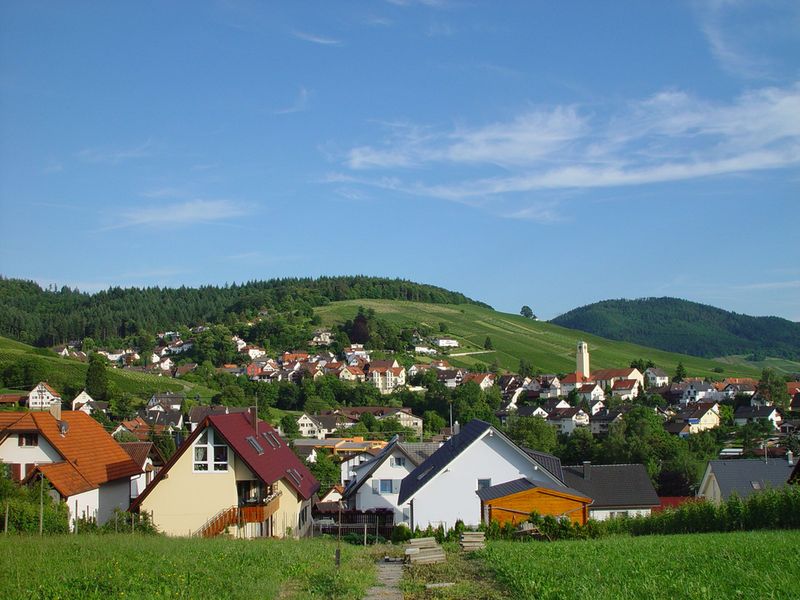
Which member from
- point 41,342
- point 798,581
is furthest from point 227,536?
point 41,342

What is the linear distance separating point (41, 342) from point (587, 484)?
165 meters

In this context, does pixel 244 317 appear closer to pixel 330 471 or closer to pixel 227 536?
pixel 330 471

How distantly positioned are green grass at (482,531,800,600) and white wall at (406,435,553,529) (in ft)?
40.5

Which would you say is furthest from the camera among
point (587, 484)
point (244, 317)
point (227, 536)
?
point (244, 317)

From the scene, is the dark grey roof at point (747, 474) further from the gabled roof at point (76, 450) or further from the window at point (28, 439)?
the window at point (28, 439)

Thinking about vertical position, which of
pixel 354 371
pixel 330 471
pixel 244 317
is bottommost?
pixel 330 471

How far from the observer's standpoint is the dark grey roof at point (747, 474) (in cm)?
4047

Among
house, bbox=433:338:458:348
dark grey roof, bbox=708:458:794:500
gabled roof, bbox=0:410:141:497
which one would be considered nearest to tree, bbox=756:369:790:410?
dark grey roof, bbox=708:458:794:500

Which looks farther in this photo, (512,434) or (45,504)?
(512,434)

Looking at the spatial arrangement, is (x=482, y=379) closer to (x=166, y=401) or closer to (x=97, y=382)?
(x=166, y=401)

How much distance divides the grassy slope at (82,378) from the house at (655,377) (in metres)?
80.4

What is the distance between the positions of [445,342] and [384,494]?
5345 inches

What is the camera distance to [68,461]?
28750 mm

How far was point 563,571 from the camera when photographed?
12.6 meters
